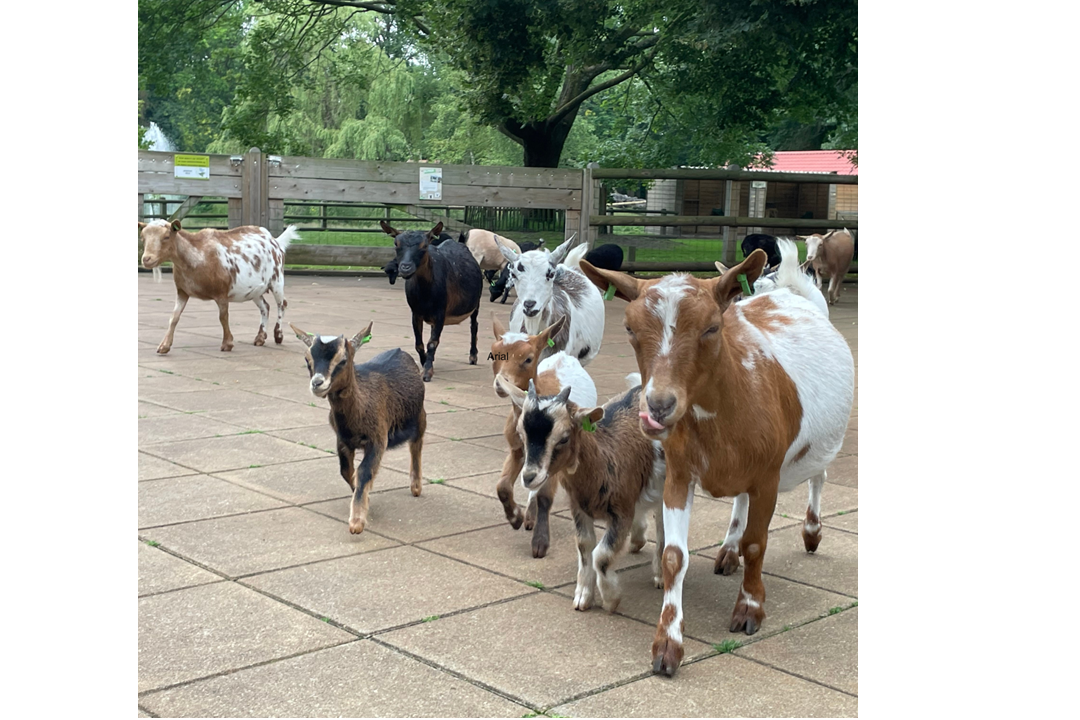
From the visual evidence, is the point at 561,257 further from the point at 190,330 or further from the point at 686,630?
the point at 190,330

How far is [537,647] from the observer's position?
4.36 meters

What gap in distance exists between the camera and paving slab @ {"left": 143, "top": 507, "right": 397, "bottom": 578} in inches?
211

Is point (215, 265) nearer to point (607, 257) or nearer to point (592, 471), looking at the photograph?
point (607, 257)

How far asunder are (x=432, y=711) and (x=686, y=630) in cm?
131

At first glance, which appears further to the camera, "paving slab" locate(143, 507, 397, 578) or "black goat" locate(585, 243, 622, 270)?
"black goat" locate(585, 243, 622, 270)

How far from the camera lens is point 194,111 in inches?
1914

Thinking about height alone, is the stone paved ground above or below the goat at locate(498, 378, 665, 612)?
below

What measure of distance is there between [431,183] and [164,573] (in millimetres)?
17064

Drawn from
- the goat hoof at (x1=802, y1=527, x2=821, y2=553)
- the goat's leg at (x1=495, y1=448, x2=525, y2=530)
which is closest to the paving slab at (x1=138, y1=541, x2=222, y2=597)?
the goat's leg at (x1=495, y1=448, x2=525, y2=530)

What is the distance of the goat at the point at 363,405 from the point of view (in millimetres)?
5984

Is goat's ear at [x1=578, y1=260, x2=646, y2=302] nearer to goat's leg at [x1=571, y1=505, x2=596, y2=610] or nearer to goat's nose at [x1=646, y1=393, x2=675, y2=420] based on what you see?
goat's nose at [x1=646, y1=393, x2=675, y2=420]

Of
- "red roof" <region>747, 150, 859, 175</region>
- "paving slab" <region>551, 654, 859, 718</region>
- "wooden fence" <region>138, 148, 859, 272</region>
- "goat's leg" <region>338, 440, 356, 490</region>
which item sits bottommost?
"paving slab" <region>551, 654, 859, 718</region>

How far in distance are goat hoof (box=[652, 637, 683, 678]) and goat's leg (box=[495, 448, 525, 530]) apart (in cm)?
178

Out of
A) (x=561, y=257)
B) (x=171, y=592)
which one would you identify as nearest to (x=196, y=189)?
(x=561, y=257)
